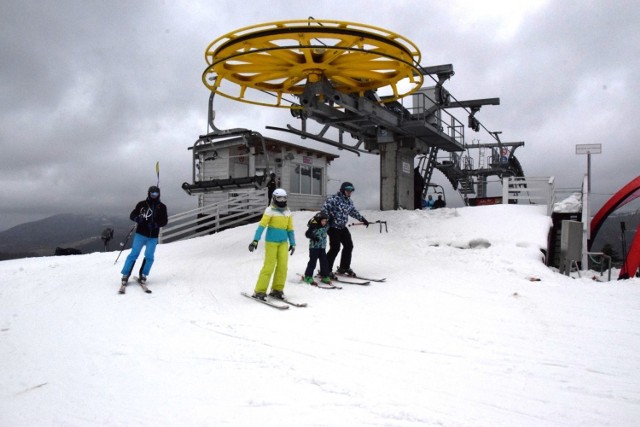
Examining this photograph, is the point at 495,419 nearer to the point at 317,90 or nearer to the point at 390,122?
the point at 317,90

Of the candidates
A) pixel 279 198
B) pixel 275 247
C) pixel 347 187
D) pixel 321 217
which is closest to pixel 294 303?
pixel 275 247

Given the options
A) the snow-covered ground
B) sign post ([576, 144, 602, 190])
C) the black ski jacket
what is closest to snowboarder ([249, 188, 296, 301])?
the snow-covered ground

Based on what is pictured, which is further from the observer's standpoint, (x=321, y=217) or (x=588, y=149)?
(x=588, y=149)

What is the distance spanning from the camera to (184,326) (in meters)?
5.38

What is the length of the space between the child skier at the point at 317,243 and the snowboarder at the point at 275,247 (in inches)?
37.2

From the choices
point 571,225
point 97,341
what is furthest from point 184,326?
point 571,225

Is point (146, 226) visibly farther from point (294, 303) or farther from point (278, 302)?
point (294, 303)

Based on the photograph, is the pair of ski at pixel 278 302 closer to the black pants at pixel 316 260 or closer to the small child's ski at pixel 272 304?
the small child's ski at pixel 272 304

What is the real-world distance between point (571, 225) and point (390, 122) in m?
6.36

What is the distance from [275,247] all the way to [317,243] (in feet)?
4.20

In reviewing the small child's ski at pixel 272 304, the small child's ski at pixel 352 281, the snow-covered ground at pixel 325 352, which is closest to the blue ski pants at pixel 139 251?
the snow-covered ground at pixel 325 352

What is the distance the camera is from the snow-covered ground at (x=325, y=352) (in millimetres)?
3221

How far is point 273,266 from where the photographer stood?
267 inches

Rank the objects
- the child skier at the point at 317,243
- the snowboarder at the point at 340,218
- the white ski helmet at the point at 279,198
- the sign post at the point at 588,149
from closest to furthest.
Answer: the white ski helmet at the point at 279,198
the child skier at the point at 317,243
the snowboarder at the point at 340,218
the sign post at the point at 588,149
